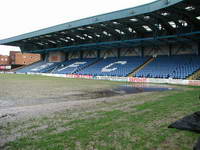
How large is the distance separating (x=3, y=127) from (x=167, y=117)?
16.8 feet

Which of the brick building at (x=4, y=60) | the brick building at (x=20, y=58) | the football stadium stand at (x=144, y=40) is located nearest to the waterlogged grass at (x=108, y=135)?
the football stadium stand at (x=144, y=40)

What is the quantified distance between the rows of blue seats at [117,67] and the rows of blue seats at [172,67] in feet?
8.85

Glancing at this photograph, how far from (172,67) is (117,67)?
1075cm

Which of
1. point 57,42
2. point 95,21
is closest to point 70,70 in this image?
point 57,42

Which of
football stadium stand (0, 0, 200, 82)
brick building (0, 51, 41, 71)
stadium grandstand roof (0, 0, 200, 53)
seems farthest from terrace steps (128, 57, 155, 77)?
brick building (0, 51, 41, 71)

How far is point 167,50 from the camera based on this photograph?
110ft

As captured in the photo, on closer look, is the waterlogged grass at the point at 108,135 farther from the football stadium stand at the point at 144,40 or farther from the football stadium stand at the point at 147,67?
the football stadium stand at the point at 147,67

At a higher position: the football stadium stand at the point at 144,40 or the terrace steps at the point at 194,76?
the football stadium stand at the point at 144,40

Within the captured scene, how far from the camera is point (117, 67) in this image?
35.0m

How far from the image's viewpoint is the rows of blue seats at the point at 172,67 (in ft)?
80.2

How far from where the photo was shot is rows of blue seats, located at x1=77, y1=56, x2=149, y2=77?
105ft

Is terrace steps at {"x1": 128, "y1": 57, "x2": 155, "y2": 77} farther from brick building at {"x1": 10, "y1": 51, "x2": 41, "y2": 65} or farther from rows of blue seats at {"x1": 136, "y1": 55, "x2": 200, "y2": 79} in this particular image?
brick building at {"x1": 10, "y1": 51, "x2": 41, "y2": 65}

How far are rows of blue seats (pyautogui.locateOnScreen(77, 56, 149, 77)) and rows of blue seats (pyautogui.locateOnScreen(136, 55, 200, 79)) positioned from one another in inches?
106

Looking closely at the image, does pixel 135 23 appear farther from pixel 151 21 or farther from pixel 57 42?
pixel 57 42
